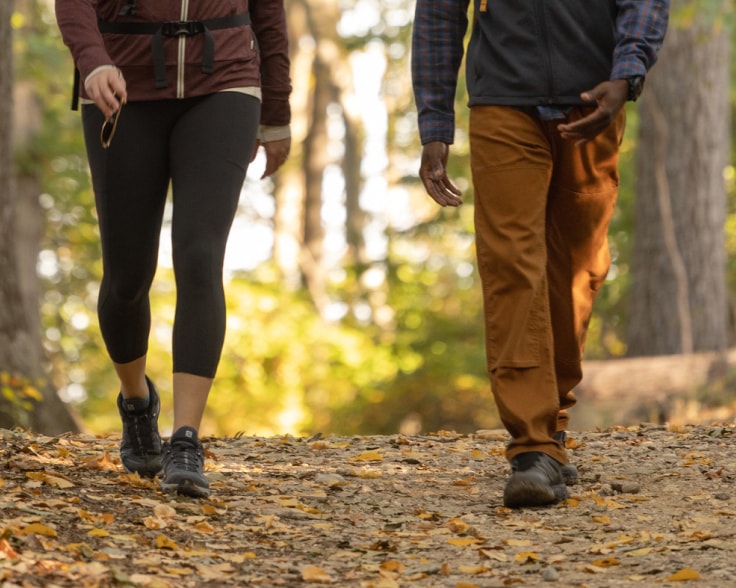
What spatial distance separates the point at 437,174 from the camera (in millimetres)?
4930

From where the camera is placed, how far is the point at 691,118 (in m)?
12.5

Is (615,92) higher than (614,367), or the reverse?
(614,367)

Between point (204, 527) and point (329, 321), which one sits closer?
point (204, 527)

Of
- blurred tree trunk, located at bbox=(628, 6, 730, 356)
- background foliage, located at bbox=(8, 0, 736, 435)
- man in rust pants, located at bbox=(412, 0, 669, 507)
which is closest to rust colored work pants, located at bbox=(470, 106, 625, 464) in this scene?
man in rust pants, located at bbox=(412, 0, 669, 507)

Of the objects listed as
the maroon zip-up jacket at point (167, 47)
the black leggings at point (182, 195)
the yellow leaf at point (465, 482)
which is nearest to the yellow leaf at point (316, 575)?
the black leggings at point (182, 195)

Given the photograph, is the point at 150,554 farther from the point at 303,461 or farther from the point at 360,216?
the point at 360,216

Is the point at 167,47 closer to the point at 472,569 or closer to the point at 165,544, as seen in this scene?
the point at 165,544

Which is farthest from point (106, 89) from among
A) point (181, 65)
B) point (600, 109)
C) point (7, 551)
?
point (600, 109)

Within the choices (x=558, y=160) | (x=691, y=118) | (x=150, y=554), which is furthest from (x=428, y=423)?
(x=150, y=554)

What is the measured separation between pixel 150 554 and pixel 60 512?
0.51m

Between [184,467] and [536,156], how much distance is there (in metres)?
1.72

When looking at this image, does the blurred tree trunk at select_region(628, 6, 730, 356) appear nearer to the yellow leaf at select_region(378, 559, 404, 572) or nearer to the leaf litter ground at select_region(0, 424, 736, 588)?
the leaf litter ground at select_region(0, 424, 736, 588)

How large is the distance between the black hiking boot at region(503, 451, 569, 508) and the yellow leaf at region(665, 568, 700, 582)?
3.35 ft

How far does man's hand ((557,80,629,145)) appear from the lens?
4449 millimetres
